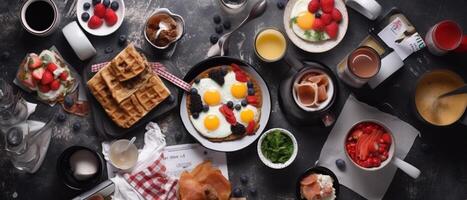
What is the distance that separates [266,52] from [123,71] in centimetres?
67

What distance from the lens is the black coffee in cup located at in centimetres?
280

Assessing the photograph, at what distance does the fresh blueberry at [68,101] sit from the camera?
2.82 metres

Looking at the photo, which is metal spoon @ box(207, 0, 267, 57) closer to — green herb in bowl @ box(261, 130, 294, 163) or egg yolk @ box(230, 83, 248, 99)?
egg yolk @ box(230, 83, 248, 99)

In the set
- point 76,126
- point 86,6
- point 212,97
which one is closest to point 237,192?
point 212,97

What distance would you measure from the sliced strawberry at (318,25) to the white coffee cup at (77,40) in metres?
1.03

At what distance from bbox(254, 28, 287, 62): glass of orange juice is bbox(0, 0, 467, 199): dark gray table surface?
3.0 inches

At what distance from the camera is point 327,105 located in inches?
109

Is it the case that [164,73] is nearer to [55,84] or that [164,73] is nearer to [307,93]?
[55,84]

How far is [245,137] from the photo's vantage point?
9.21ft

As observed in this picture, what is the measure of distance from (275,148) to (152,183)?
1.94 feet

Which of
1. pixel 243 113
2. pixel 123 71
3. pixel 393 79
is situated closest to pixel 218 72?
pixel 243 113

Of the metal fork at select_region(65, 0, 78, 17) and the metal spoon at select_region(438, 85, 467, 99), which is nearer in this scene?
the metal spoon at select_region(438, 85, 467, 99)

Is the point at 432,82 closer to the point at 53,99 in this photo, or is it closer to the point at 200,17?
the point at 200,17

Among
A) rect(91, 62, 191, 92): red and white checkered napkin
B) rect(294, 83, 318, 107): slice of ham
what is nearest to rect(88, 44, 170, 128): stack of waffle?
rect(91, 62, 191, 92): red and white checkered napkin
